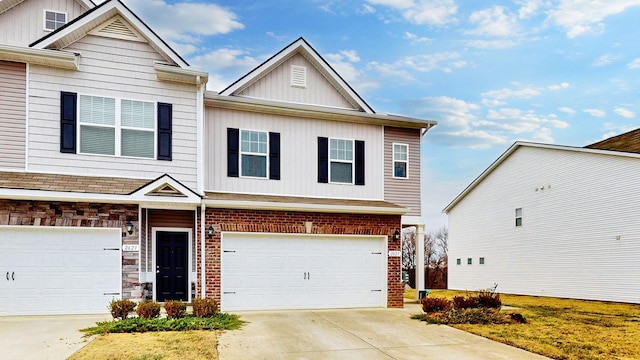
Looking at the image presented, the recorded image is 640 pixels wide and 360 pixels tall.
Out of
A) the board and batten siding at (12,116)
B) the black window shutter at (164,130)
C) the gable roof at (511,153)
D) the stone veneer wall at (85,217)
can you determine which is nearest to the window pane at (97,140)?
the black window shutter at (164,130)

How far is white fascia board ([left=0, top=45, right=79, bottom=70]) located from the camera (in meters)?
11.9

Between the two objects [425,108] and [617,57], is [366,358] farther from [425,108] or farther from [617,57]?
[617,57]

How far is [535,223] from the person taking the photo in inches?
837

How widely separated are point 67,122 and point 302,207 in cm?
650

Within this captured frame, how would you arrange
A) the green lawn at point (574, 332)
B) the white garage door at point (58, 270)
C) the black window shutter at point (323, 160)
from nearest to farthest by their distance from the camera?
the green lawn at point (574, 332)
the white garage door at point (58, 270)
the black window shutter at point (323, 160)

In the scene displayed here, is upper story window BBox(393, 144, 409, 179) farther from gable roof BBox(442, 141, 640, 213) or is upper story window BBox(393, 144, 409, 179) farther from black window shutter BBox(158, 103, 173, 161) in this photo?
gable roof BBox(442, 141, 640, 213)

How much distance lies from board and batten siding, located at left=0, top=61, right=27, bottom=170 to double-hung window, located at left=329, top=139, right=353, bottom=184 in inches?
335

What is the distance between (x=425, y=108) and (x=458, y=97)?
1911 mm

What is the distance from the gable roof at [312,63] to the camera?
14.9 metres

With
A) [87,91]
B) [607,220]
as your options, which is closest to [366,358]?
[87,91]

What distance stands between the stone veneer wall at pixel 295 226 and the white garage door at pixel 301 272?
242 mm

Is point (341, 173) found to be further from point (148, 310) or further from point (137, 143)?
point (148, 310)

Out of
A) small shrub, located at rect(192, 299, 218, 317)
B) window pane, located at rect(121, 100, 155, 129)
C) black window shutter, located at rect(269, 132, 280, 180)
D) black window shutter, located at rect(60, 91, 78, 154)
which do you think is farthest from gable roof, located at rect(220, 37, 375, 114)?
small shrub, located at rect(192, 299, 218, 317)

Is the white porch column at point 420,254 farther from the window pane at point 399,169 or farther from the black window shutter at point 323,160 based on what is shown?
the black window shutter at point 323,160
